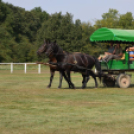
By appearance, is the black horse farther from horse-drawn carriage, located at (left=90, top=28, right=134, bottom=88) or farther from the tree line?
the tree line

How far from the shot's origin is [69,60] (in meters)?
15.2

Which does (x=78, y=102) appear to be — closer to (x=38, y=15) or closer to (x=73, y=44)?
(x=73, y=44)

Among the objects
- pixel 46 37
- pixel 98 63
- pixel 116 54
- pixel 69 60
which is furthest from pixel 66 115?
pixel 46 37

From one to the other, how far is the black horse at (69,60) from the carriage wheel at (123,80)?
3.14 ft

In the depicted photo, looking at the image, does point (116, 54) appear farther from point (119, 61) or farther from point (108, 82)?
point (108, 82)

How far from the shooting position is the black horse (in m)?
14.6

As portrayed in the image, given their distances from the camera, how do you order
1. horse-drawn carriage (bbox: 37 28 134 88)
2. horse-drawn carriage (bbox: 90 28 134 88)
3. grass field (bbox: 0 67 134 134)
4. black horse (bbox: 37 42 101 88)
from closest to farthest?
1. grass field (bbox: 0 67 134 134)
2. black horse (bbox: 37 42 101 88)
3. horse-drawn carriage (bbox: 37 28 134 88)
4. horse-drawn carriage (bbox: 90 28 134 88)

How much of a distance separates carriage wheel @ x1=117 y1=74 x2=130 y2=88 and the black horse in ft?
3.14

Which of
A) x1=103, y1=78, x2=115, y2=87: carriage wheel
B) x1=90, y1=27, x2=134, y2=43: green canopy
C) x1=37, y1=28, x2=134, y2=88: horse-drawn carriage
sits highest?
x1=90, y1=27, x2=134, y2=43: green canopy

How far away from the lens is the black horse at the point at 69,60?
1464cm

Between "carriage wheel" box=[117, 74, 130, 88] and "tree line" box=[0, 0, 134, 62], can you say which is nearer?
"carriage wheel" box=[117, 74, 130, 88]

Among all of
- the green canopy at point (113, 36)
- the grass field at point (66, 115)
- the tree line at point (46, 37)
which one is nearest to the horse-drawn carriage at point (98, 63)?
the green canopy at point (113, 36)

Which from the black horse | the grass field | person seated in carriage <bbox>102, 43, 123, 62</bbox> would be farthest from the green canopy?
the grass field

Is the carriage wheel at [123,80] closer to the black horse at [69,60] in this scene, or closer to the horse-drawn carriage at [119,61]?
the horse-drawn carriage at [119,61]
